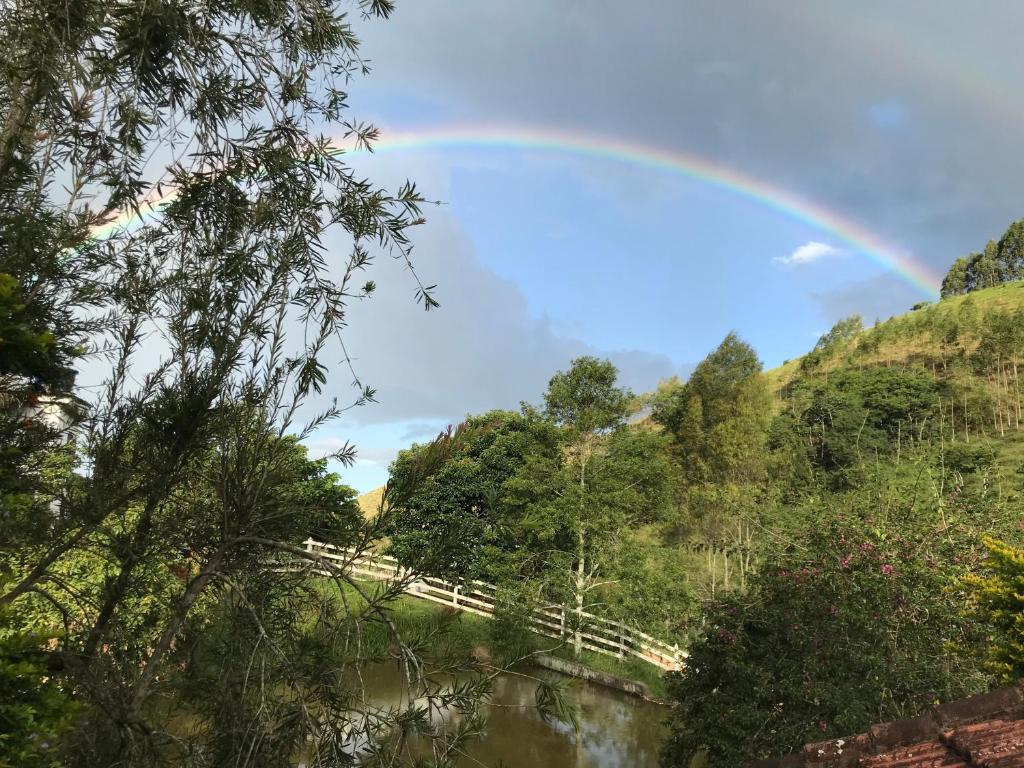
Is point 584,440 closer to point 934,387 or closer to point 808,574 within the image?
point 808,574

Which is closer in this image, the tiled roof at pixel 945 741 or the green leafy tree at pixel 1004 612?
the tiled roof at pixel 945 741

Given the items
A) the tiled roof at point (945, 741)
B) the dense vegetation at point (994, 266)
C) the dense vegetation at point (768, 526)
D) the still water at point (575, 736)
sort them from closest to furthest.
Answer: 1. the tiled roof at point (945, 741)
2. the dense vegetation at point (768, 526)
3. the still water at point (575, 736)
4. the dense vegetation at point (994, 266)

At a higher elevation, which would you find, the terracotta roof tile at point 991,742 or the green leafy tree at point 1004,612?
the green leafy tree at point 1004,612

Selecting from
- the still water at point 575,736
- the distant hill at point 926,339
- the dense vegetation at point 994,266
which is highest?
the dense vegetation at point 994,266

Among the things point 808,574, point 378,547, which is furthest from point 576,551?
point 378,547

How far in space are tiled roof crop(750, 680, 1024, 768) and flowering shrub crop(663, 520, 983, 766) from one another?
1.87 metres

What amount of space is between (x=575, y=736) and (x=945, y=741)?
20.6 feet

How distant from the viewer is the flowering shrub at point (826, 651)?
17.7 ft

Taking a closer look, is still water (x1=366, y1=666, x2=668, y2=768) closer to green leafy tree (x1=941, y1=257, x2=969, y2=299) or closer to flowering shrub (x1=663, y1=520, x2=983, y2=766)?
flowering shrub (x1=663, y1=520, x2=983, y2=766)

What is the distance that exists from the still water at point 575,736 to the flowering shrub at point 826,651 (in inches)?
103

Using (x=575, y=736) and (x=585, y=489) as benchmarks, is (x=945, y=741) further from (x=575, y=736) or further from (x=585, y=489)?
(x=585, y=489)

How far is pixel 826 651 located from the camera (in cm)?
557

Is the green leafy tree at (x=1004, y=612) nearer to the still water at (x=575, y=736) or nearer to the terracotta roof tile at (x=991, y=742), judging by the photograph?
the terracotta roof tile at (x=991, y=742)

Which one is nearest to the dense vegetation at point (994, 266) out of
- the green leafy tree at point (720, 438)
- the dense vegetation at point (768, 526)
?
the dense vegetation at point (768, 526)
